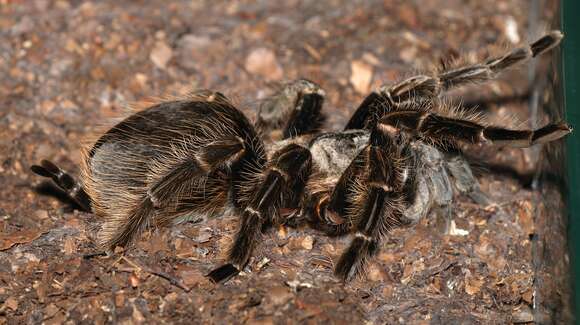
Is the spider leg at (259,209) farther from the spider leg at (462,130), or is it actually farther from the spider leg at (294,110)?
the spider leg at (294,110)

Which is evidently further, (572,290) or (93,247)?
(93,247)

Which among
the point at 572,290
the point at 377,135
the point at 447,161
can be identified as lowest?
the point at 572,290

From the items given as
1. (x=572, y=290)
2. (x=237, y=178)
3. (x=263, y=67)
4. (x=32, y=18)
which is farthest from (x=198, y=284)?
(x=32, y=18)

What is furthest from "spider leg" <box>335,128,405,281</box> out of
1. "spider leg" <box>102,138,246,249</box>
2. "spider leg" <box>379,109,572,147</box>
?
"spider leg" <box>102,138,246,249</box>

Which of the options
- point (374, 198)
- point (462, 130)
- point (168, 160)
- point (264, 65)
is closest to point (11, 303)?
point (168, 160)

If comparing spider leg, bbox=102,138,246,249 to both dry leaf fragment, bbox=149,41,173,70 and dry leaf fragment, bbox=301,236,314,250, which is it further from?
dry leaf fragment, bbox=149,41,173,70

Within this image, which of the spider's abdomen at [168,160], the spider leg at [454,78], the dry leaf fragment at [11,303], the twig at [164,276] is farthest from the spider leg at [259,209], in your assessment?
the dry leaf fragment at [11,303]

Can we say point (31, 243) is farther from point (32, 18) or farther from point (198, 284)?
point (32, 18)

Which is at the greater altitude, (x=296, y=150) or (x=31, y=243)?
(x=296, y=150)

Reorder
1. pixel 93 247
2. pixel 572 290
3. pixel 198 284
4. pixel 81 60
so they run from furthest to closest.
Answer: pixel 81 60
pixel 93 247
pixel 198 284
pixel 572 290
